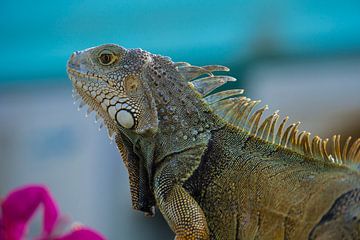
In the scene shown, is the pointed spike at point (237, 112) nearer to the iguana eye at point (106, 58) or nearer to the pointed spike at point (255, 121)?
the pointed spike at point (255, 121)

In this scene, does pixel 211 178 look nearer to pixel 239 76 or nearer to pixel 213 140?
pixel 213 140

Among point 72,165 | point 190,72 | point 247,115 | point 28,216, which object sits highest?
point 190,72

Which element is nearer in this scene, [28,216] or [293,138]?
[28,216]

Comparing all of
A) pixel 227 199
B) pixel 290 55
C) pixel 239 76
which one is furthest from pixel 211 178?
pixel 290 55

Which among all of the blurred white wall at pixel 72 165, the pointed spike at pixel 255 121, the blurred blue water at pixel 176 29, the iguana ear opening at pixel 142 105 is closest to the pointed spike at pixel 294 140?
the pointed spike at pixel 255 121

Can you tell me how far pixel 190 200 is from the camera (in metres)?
1.54

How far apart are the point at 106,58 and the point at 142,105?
0.16 meters

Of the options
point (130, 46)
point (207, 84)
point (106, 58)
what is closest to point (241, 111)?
point (207, 84)

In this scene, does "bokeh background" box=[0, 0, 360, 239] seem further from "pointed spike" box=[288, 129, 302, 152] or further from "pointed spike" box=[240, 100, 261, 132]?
"pointed spike" box=[288, 129, 302, 152]

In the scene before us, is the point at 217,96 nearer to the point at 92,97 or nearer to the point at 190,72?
the point at 190,72

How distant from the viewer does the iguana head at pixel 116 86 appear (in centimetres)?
165

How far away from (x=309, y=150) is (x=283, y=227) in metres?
0.19

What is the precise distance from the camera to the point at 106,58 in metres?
1.70

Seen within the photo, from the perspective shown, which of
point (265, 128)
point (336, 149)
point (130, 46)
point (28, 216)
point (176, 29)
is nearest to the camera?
point (28, 216)
